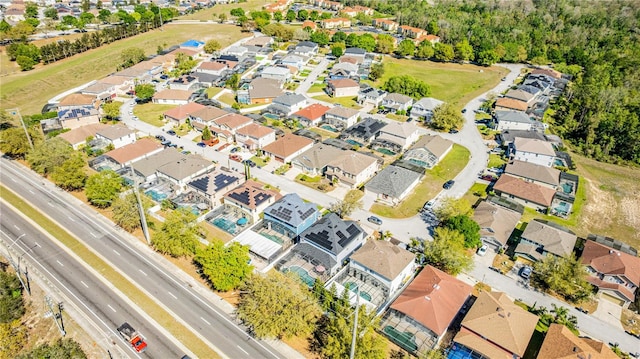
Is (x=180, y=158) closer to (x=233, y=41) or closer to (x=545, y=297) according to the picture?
(x=545, y=297)

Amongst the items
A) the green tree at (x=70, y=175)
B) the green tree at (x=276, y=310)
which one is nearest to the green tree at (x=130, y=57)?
the green tree at (x=70, y=175)

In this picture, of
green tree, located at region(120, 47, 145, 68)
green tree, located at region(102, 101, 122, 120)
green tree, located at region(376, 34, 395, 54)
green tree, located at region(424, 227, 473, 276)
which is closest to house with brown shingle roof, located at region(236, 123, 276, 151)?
green tree, located at region(102, 101, 122, 120)

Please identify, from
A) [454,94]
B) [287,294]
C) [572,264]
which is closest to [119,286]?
[287,294]

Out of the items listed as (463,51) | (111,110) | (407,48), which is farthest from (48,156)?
(463,51)

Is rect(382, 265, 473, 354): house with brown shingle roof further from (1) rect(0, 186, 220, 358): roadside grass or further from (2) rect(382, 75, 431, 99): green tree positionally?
(2) rect(382, 75, 431, 99): green tree

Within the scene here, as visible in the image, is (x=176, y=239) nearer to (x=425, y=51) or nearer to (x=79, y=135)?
(x=79, y=135)

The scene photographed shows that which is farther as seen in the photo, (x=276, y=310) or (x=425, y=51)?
(x=425, y=51)
